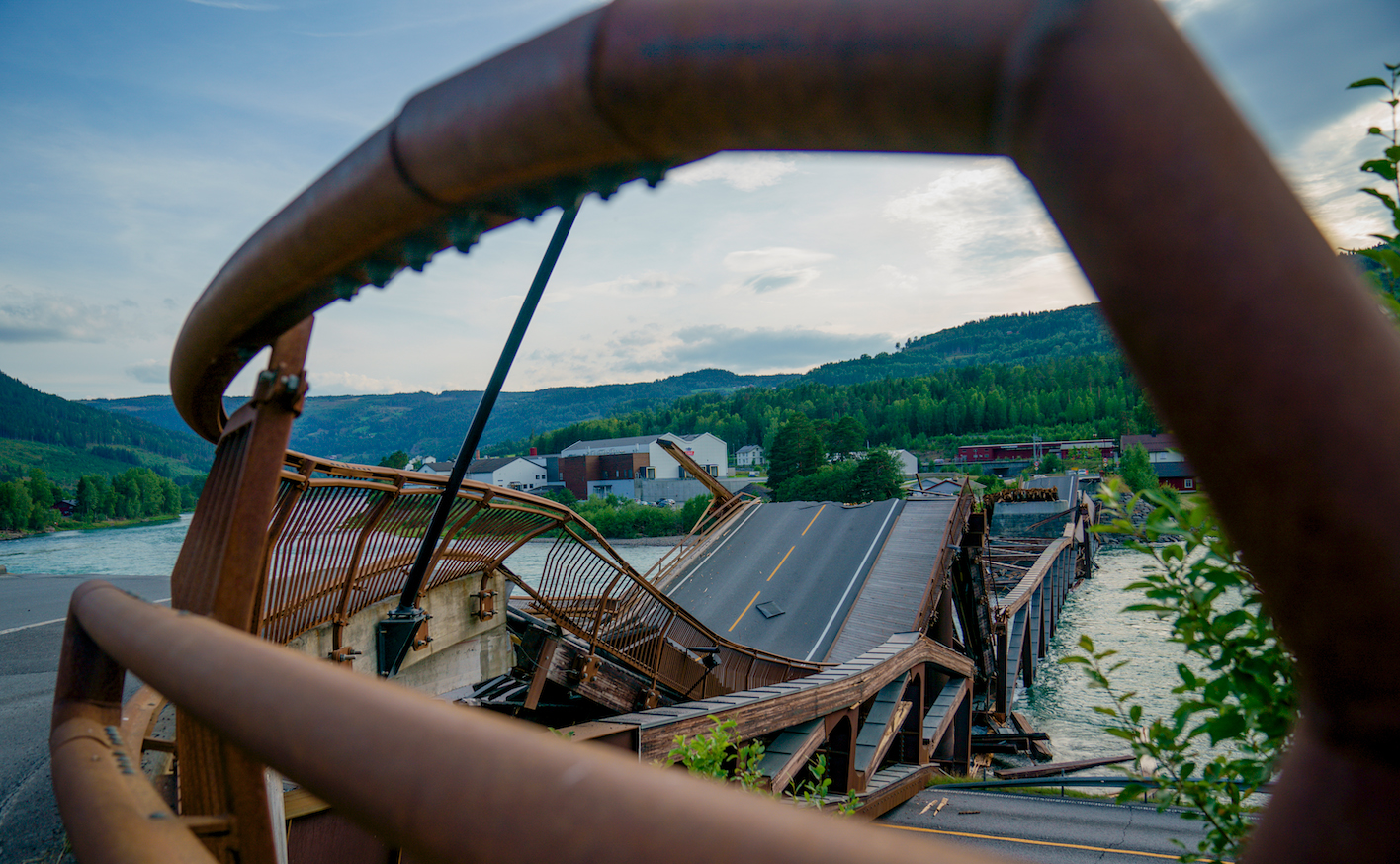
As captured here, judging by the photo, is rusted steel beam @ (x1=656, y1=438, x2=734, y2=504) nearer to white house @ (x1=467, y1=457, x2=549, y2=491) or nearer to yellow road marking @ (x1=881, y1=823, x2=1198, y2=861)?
yellow road marking @ (x1=881, y1=823, x2=1198, y2=861)

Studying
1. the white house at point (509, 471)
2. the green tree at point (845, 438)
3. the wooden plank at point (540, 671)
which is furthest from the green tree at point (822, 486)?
→ the wooden plank at point (540, 671)

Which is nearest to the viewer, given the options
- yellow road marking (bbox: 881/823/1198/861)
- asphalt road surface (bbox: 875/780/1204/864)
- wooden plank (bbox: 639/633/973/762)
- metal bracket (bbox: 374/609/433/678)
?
metal bracket (bbox: 374/609/433/678)

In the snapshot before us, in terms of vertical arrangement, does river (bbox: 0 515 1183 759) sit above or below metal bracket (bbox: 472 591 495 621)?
below

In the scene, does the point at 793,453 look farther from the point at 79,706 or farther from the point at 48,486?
the point at 79,706

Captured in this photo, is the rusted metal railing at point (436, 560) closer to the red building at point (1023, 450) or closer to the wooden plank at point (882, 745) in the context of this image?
the wooden plank at point (882, 745)

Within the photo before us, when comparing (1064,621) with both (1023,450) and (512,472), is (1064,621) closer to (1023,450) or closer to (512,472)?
(512,472)

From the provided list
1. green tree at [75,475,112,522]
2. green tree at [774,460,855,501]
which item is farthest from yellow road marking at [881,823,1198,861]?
green tree at [75,475,112,522]

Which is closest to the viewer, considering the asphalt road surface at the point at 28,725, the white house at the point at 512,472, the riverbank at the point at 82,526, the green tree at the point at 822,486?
the asphalt road surface at the point at 28,725
